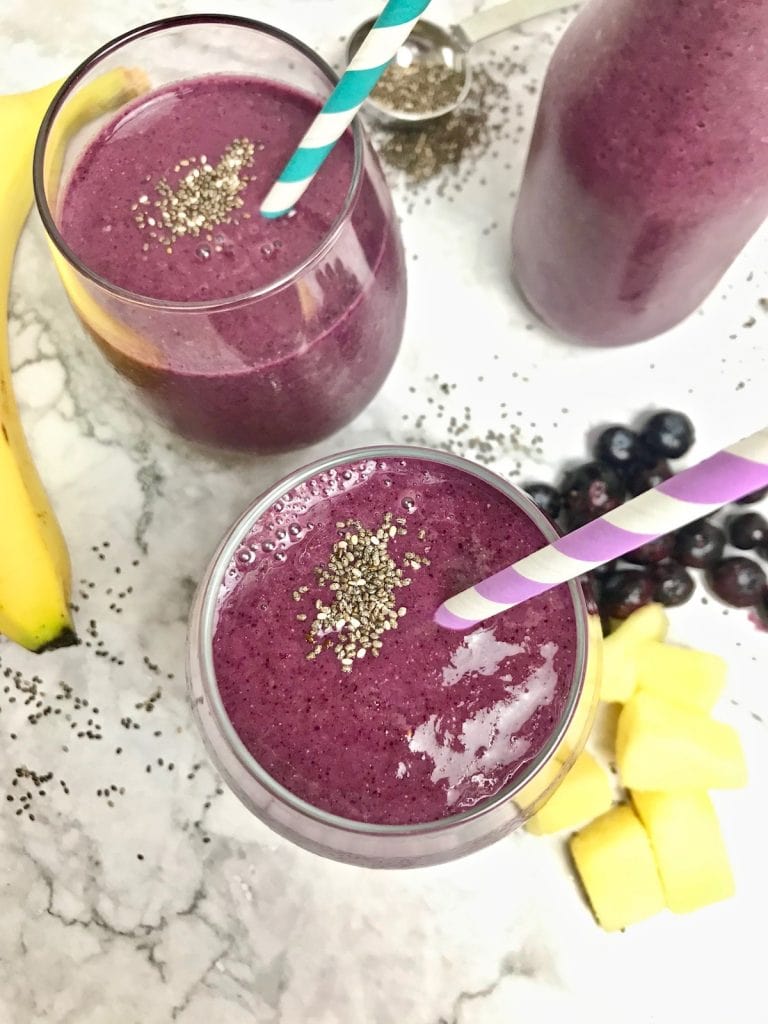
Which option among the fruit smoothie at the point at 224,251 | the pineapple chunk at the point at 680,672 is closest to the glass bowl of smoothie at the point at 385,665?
the fruit smoothie at the point at 224,251

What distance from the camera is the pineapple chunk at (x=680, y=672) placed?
47.5 inches

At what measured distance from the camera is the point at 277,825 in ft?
3.15

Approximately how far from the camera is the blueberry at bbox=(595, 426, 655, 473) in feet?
4.21

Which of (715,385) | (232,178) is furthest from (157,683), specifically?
(715,385)

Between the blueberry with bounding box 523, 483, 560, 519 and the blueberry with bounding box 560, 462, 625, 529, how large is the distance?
0.01 metres

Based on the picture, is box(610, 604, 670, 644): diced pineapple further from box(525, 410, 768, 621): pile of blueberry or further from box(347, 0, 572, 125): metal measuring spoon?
box(347, 0, 572, 125): metal measuring spoon

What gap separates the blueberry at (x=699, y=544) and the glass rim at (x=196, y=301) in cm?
62

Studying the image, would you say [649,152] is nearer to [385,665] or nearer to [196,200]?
[196,200]

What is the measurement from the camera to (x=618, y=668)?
1179mm

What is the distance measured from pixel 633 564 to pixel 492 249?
1.64ft

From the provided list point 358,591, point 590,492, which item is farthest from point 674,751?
point 358,591

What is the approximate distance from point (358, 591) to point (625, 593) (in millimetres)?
419

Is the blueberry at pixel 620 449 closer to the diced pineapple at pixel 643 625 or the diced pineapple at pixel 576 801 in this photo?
the diced pineapple at pixel 643 625

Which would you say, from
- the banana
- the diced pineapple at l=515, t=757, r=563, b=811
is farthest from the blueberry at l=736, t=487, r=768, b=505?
the banana
